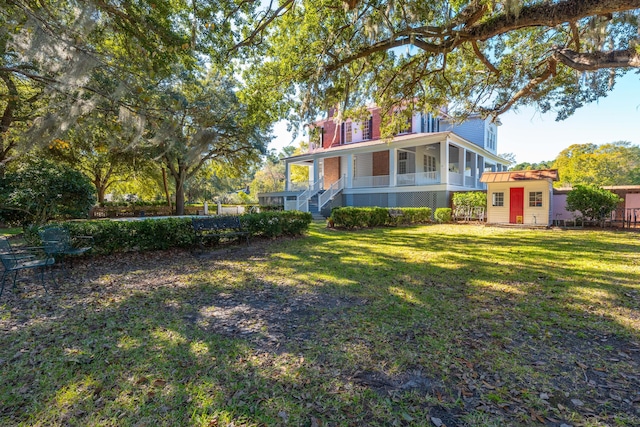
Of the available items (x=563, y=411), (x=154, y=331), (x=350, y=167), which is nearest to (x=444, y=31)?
(x=563, y=411)

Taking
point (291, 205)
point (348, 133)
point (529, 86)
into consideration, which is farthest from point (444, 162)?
point (291, 205)

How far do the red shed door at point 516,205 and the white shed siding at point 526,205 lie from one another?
0.43ft

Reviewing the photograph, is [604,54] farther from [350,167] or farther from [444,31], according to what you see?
[350,167]

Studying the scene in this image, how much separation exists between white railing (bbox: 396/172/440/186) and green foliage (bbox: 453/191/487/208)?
5.27ft

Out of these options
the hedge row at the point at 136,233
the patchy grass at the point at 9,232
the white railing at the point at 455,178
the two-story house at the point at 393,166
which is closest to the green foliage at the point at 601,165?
the two-story house at the point at 393,166

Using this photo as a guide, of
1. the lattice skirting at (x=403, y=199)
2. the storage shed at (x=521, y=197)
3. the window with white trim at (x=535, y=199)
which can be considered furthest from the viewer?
the lattice skirting at (x=403, y=199)

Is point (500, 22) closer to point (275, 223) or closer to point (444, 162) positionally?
point (275, 223)

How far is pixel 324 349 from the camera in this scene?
312 centimetres

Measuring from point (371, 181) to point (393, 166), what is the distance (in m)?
1.90

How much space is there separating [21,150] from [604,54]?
12.1m

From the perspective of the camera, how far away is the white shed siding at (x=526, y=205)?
1553cm

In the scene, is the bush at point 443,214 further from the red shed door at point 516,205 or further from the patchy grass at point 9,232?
the patchy grass at point 9,232

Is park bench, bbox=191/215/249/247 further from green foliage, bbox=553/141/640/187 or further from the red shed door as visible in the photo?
green foliage, bbox=553/141/640/187

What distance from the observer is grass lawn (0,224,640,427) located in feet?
7.44
